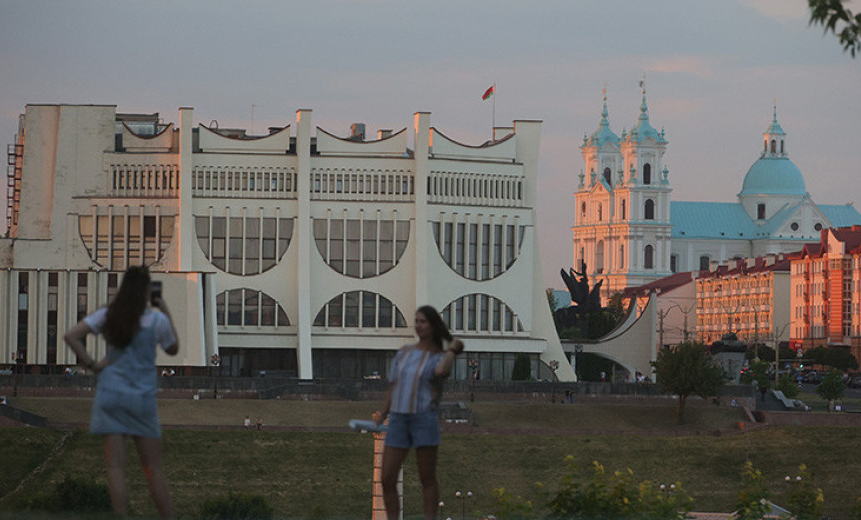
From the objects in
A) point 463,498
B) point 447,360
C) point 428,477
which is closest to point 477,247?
point 463,498

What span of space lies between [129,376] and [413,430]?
9.78 ft

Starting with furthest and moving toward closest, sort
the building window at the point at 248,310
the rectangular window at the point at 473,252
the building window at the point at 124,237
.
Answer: the rectangular window at the point at 473,252 < the building window at the point at 248,310 < the building window at the point at 124,237

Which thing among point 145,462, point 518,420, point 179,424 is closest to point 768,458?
point 518,420

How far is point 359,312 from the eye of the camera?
91312 mm

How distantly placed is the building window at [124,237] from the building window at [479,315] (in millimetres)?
15392

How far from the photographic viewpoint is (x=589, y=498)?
25.4 meters

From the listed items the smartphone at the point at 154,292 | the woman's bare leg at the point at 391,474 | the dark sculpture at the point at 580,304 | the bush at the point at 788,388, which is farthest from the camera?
the dark sculpture at the point at 580,304

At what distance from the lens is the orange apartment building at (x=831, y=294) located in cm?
14350

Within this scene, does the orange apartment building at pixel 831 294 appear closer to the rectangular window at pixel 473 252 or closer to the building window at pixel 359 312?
the rectangular window at pixel 473 252

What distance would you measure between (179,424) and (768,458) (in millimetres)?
24110

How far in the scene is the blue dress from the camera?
15.5 m

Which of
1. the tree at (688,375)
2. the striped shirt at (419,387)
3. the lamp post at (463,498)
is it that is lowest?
the lamp post at (463,498)

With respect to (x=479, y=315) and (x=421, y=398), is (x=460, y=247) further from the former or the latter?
(x=421, y=398)

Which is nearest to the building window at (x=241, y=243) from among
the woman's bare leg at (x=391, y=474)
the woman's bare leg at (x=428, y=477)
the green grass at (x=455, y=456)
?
the green grass at (x=455, y=456)
